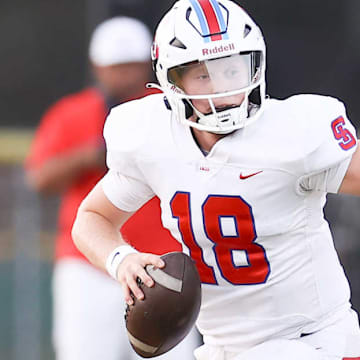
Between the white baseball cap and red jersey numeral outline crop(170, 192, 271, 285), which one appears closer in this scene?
red jersey numeral outline crop(170, 192, 271, 285)

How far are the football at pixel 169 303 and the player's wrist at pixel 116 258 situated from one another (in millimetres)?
116

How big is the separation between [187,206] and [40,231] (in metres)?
3.40

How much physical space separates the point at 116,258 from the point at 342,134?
67cm

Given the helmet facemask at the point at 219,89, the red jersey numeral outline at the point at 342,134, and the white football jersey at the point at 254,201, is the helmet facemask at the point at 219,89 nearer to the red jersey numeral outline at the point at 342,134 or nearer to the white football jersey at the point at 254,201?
the white football jersey at the point at 254,201

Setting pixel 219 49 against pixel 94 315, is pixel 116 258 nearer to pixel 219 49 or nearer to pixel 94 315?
pixel 219 49

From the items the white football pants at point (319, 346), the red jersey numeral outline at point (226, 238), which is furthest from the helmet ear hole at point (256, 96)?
the white football pants at point (319, 346)

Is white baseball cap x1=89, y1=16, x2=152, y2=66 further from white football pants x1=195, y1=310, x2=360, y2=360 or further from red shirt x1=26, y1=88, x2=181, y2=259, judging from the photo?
white football pants x1=195, y1=310, x2=360, y2=360

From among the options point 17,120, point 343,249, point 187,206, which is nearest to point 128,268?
point 187,206

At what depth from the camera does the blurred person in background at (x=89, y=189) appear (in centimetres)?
480

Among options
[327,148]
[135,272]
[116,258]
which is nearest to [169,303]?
[135,272]

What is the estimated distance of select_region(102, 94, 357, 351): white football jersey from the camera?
2.81m

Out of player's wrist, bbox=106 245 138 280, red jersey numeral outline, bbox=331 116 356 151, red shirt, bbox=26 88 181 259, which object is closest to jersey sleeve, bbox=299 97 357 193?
red jersey numeral outline, bbox=331 116 356 151

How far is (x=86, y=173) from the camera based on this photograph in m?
4.86

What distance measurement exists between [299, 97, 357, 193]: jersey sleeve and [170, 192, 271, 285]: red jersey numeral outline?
0.18m
